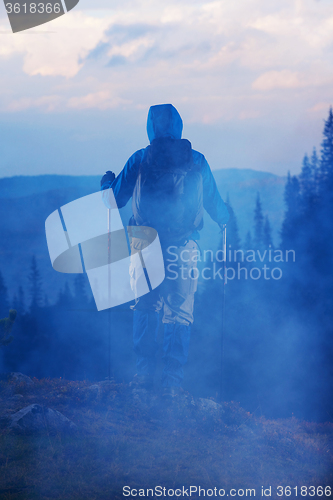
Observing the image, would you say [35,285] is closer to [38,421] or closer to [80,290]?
[80,290]

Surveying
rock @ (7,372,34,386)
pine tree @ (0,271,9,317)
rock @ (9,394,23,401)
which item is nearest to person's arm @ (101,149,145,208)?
rock @ (9,394,23,401)

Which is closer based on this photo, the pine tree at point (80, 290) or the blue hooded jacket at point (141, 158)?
the blue hooded jacket at point (141, 158)

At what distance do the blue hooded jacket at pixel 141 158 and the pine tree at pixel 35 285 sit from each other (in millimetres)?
2869

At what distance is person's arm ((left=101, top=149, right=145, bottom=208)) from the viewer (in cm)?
452

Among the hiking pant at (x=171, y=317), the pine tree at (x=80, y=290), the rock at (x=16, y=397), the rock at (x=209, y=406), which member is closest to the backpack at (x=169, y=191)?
the hiking pant at (x=171, y=317)

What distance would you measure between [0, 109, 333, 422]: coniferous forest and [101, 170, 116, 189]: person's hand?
165 cm

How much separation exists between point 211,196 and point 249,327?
7322 mm

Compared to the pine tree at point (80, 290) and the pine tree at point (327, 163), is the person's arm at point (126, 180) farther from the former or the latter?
the pine tree at point (327, 163)

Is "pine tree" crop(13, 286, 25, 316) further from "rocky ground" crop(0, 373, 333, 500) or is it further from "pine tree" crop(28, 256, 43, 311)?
"rocky ground" crop(0, 373, 333, 500)

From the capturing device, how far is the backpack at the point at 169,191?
14.1 feet

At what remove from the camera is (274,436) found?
161 inches

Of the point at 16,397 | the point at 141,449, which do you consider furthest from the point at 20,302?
the point at 141,449

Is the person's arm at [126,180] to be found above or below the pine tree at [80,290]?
above

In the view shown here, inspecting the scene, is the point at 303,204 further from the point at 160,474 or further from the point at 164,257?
the point at 160,474
